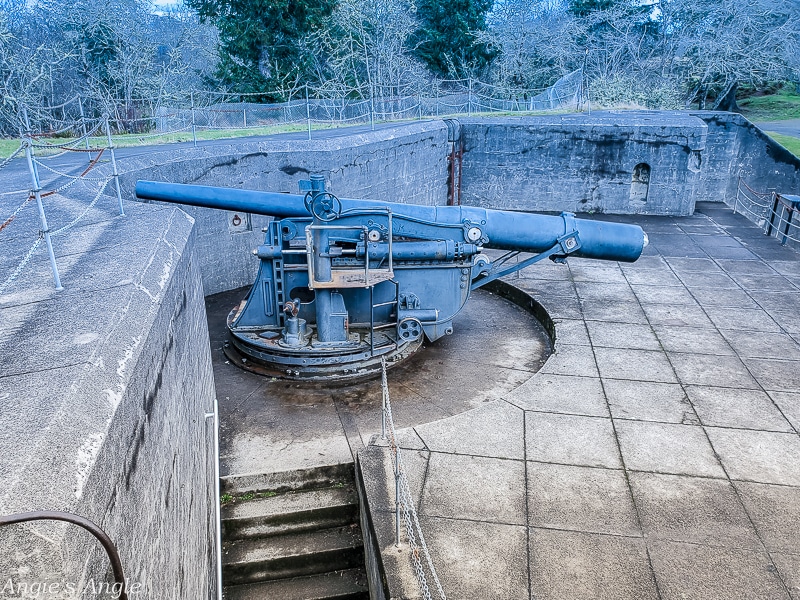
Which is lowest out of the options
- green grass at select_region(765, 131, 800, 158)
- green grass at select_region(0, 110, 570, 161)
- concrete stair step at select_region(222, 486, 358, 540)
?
concrete stair step at select_region(222, 486, 358, 540)

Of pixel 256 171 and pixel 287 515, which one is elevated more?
pixel 256 171

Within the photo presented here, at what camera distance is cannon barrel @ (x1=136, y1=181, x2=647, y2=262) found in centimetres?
655

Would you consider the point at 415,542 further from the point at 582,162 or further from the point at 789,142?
the point at 789,142

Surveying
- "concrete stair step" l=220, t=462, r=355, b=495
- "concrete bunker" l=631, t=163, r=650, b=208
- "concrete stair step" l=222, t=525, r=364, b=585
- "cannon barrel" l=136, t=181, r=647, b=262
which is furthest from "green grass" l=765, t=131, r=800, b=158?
"concrete stair step" l=222, t=525, r=364, b=585

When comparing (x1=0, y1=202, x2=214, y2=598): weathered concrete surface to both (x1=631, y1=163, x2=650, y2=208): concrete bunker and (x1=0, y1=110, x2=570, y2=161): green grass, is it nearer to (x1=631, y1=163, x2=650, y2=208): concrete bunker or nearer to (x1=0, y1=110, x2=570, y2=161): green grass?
(x1=0, y1=110, x2=570, y2=161): green grass

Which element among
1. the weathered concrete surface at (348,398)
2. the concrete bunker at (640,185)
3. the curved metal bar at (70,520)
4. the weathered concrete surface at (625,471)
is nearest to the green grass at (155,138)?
the weathered concrete surface at (348,398)

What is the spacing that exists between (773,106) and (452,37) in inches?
595

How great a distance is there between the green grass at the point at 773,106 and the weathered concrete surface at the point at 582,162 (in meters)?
18.5

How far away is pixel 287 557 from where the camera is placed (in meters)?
4.54

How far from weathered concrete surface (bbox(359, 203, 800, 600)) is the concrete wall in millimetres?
7633

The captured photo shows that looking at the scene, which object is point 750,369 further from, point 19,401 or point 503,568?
point 19,401

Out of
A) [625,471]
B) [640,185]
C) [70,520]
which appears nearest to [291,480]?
[625,471]

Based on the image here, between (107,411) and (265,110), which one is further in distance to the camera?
(265,110)

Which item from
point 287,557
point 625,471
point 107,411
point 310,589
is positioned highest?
point 107,411
